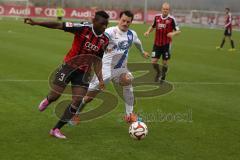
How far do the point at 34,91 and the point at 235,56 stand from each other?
13970 mm

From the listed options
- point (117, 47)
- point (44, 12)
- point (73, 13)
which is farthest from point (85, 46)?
point (44, 12)

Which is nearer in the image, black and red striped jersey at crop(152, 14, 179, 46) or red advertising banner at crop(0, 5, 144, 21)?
black and red striped jersey at crop(152, 14, 179, 46)

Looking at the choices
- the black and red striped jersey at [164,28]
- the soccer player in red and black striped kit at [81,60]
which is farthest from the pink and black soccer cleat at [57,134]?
the black and red striped jersey at [164,28]

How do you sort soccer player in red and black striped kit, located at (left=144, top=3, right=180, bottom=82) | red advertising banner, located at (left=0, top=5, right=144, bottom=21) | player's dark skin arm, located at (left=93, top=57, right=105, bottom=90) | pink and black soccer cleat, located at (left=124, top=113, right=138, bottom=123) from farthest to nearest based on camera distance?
1. red advertising banner, located at (left=0, top=5, right=144, bottom=21)
2. soccer player in red and black striped kit, located at (left=144, top=3, right=180, bottom=82)
3. pink and black soccer cleat, located at (left=124, top=113, right=138, bottom=123)
4. player's dark skin arm, located at (left=93, top=57, right=105, bottom=90)

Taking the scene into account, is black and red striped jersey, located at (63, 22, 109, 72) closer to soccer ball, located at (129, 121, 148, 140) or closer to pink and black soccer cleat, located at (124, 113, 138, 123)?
soccer ball, located at (129, 121, 148, 140)

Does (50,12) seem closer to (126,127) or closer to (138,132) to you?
(126,127)

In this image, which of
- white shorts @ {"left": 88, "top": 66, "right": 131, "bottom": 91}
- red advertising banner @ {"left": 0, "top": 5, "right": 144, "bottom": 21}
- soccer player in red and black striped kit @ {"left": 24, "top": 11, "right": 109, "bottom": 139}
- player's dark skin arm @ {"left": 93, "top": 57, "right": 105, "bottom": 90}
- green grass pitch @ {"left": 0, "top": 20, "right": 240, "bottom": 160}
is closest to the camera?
green grass pitch @ {"left": 0, "top": 20, "right": 240, "bottom": 160}

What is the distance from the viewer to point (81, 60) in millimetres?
7930

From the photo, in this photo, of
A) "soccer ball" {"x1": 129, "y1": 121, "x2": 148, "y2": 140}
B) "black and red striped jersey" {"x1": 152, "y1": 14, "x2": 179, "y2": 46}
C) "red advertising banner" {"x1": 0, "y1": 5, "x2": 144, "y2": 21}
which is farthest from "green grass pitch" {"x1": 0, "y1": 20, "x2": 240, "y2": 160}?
"red advertising banner" {"x1": 0, "y1": 5, "x2": 144, "y2": 21}

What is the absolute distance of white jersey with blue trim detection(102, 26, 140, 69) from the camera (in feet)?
28.9

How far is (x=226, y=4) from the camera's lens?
55.2 meters

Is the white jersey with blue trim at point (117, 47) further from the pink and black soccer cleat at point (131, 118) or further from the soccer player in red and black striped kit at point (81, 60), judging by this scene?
the pink and black soccer cleat at point (131, 118)

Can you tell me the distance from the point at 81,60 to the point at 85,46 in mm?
248

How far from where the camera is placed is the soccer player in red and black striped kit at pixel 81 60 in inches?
306
